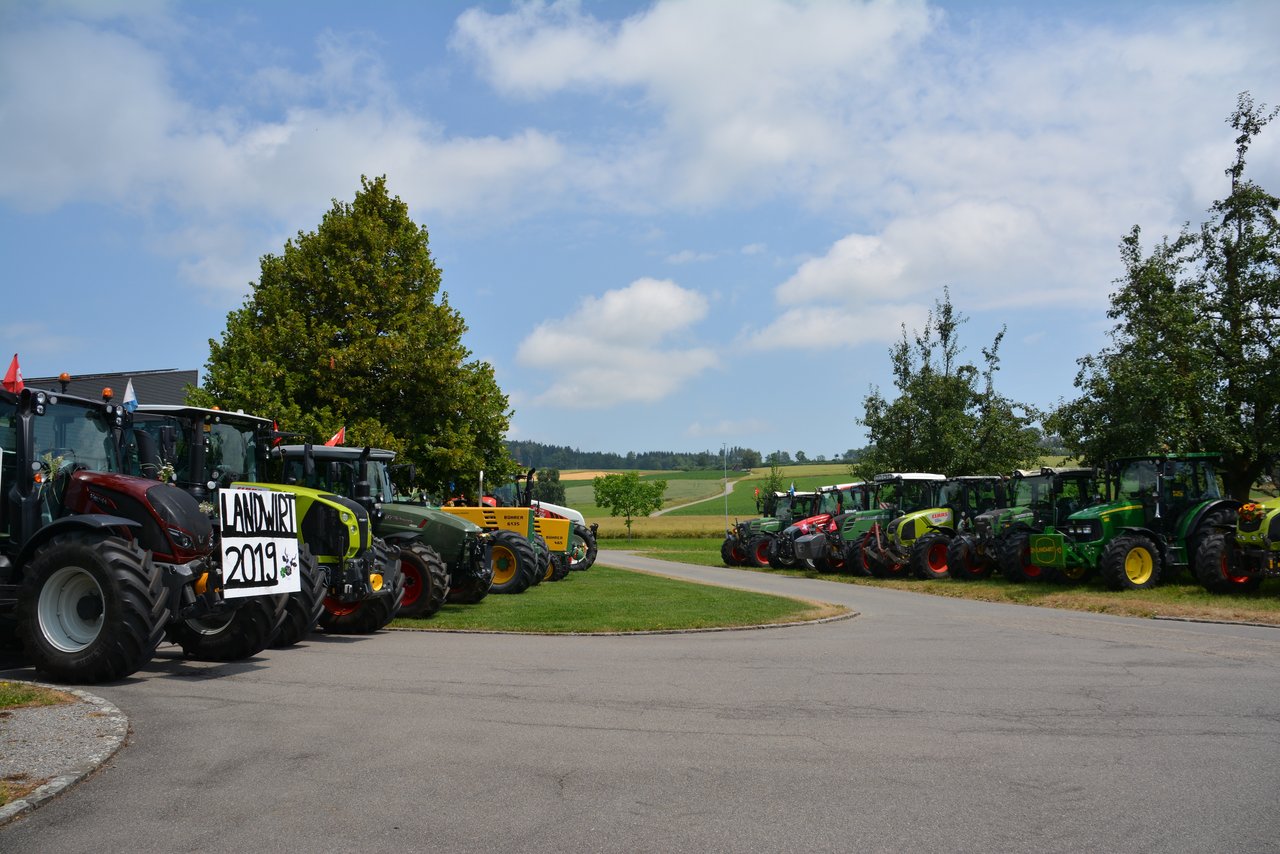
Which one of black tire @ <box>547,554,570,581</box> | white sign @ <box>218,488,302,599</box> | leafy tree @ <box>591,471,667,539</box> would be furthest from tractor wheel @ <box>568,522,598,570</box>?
leafy tree @ <box>591,471,667,539</box>

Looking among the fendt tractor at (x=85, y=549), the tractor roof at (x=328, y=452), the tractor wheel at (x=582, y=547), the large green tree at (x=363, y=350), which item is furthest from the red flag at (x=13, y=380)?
the tractor wheel at (x=582, y=547)

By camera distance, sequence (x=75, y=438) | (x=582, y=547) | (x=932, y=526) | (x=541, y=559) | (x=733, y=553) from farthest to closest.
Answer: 1. (x=733, y=553)
2. (x=582, y=547)
3. (x=932, y=526)
4. (x=541, y=559)
5. (x=75, y=438)

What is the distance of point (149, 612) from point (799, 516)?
93.3ft

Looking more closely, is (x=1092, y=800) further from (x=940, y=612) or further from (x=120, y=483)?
(x=940, y=612)

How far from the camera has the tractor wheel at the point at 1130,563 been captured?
1906 centimetres

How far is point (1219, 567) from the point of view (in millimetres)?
17750

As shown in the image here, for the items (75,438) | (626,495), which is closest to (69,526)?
(75,438)

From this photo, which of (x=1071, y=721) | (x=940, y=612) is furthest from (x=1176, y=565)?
(x=1071, y=721)

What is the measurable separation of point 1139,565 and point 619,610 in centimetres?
1045

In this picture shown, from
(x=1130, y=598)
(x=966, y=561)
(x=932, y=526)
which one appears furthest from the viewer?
(x=932, y=526)

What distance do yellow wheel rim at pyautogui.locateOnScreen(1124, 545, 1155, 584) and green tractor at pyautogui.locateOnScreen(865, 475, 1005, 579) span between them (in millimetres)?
6089

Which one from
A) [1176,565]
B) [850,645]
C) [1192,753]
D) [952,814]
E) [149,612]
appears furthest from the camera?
[1176,565]

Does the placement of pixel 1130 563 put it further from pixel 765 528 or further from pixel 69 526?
pixel 69 526

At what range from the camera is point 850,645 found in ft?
40.7
